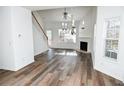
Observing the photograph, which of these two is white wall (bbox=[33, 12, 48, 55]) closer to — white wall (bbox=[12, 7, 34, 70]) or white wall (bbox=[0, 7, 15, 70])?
white wall (bbox=[12, 7, 34, 70])

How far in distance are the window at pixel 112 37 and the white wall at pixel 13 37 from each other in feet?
10.6

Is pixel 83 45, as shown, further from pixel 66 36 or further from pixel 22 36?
pixel 22 36

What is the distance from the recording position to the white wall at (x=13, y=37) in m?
4.05

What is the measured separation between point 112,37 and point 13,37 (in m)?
3.48

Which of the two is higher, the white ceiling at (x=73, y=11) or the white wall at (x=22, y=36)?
the white ceiling at (x=73, y=11)

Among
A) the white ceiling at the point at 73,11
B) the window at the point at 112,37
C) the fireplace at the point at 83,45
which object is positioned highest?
the white ceiling at the point at 73,11

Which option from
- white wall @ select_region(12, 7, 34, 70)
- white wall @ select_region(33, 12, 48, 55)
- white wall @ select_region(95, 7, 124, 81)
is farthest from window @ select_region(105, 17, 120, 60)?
white wall @ select_region(33, 12, 48, 55)

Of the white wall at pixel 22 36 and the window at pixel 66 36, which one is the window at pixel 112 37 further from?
the window at pixel 66 36

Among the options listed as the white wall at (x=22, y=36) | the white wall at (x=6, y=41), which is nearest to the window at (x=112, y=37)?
the white wall at (x=22, y=36)

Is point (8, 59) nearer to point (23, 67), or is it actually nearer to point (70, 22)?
point (23, 67)

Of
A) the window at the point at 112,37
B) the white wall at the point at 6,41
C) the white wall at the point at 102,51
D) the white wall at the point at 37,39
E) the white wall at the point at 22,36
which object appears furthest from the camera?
the white wall at the point at 37,39
